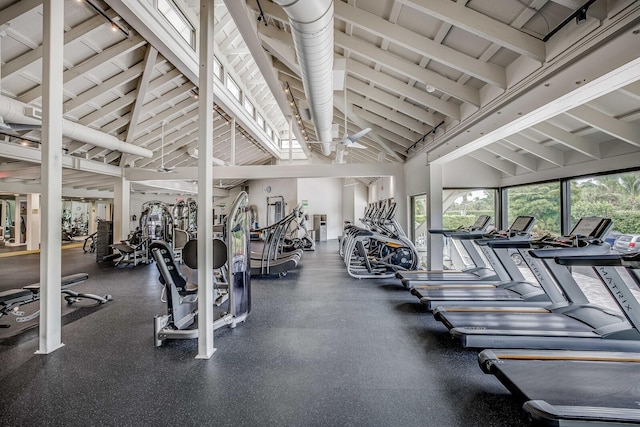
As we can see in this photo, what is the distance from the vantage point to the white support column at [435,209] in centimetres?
596

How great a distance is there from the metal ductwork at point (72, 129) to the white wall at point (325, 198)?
6564 millimetres

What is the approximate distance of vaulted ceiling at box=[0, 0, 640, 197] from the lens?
8.38 feet

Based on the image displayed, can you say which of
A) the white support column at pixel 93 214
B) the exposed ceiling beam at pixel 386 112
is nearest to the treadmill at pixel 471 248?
the exposed ceiling beam at pixel 386 112

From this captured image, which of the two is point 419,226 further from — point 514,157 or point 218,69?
point 218,69

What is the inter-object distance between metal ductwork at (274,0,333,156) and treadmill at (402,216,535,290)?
255cm

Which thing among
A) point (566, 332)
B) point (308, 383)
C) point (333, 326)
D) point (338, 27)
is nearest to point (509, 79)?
point (338, 27)

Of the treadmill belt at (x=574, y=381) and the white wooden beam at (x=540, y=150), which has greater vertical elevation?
the white wooden beam at (x=540, y=150)

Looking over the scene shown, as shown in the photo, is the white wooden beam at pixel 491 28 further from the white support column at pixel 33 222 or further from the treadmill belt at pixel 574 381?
the white support column at pixel 33 222

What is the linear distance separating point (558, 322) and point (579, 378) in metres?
1.10

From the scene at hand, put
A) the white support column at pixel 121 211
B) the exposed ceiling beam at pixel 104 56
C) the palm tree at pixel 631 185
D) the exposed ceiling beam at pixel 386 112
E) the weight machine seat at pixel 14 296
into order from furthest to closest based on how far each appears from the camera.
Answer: the white support column at pixel 121 211 < the exposed ceiling beam at pixel 386 112 < the exposed ceiling beam at pixel 104 56 < the palm tree at pixel 631 185 < the weight machine seat at pixel 14 296

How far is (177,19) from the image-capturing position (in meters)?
5.08

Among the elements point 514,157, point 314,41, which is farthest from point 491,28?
point 514,157

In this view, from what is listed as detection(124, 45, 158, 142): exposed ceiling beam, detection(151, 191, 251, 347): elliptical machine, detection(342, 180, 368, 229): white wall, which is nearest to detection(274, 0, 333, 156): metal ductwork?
detection(151, 191, 251, 347): elliptical machine

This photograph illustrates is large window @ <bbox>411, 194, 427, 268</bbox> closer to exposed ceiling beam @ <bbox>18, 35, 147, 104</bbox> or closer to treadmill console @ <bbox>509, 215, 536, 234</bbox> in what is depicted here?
treadmill console @ <bbox>509, 215, 536, 234</bbox>
